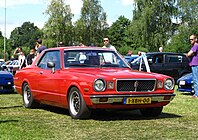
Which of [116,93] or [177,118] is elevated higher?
[116,93]

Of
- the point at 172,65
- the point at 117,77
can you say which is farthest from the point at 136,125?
the point at 172,65

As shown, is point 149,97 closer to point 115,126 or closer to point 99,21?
point 115,126

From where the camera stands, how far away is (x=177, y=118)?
27.3 ft

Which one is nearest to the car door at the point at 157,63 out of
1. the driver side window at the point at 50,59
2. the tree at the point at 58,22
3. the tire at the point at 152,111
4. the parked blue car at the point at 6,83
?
the parked blue car at the point at 6,83

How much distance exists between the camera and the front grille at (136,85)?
7824 mm

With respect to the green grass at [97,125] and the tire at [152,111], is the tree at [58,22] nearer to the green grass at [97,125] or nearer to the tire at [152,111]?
the green grass at [97,125]

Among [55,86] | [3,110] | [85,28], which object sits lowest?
[3,110]

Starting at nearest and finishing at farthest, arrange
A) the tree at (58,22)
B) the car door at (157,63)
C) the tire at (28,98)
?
the tire at (28,98)
the car door at (157,63)
the tree at (58,22)

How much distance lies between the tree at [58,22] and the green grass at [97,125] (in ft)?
202

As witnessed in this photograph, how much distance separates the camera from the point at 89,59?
897cm

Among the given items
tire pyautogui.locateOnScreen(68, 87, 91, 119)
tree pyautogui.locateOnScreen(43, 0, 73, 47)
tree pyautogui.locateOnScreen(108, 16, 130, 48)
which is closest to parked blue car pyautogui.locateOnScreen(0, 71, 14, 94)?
tire pyautogui.locateOnScreen(68, 87, 91, 119)

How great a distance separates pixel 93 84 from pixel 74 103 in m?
0.78

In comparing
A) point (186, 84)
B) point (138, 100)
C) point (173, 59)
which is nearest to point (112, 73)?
point (138, 100)

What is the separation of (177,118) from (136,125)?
48.1 inches
